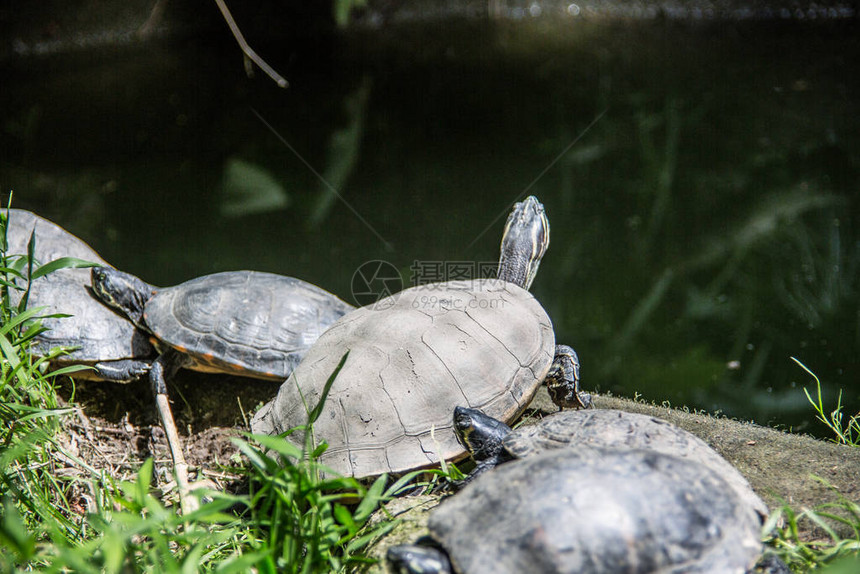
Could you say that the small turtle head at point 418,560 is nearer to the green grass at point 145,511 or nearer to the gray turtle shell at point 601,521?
the gray turtle shell at point 601,521

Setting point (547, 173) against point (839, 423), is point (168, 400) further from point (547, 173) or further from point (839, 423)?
point (547, 173)

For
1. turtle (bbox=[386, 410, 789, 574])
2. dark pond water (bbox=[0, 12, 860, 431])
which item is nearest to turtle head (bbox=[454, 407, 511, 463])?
turtle (bbox=[386, 410, 789, 574])

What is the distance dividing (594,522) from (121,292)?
2300 mm

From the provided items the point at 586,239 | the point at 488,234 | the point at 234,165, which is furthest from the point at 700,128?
the point at 234,165

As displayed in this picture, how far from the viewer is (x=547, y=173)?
18.3ft

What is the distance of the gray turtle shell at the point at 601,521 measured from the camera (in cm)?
138

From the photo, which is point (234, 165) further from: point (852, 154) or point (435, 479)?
point (852, 154)

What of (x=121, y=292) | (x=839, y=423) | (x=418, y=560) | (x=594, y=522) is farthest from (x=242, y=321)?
(x=839, y=423)

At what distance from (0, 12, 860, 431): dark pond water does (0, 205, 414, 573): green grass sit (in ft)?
6.93

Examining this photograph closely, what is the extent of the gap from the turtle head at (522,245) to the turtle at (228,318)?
0.83m

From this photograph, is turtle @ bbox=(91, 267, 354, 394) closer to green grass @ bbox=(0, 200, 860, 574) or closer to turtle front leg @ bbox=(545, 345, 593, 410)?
green grass @ bbox=(0, 200, 860, 574)

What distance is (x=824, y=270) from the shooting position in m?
4.29

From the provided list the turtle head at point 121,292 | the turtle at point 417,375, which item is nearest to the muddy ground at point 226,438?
the turtle head at point 121,292

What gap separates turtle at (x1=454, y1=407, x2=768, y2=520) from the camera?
69.7 inches
